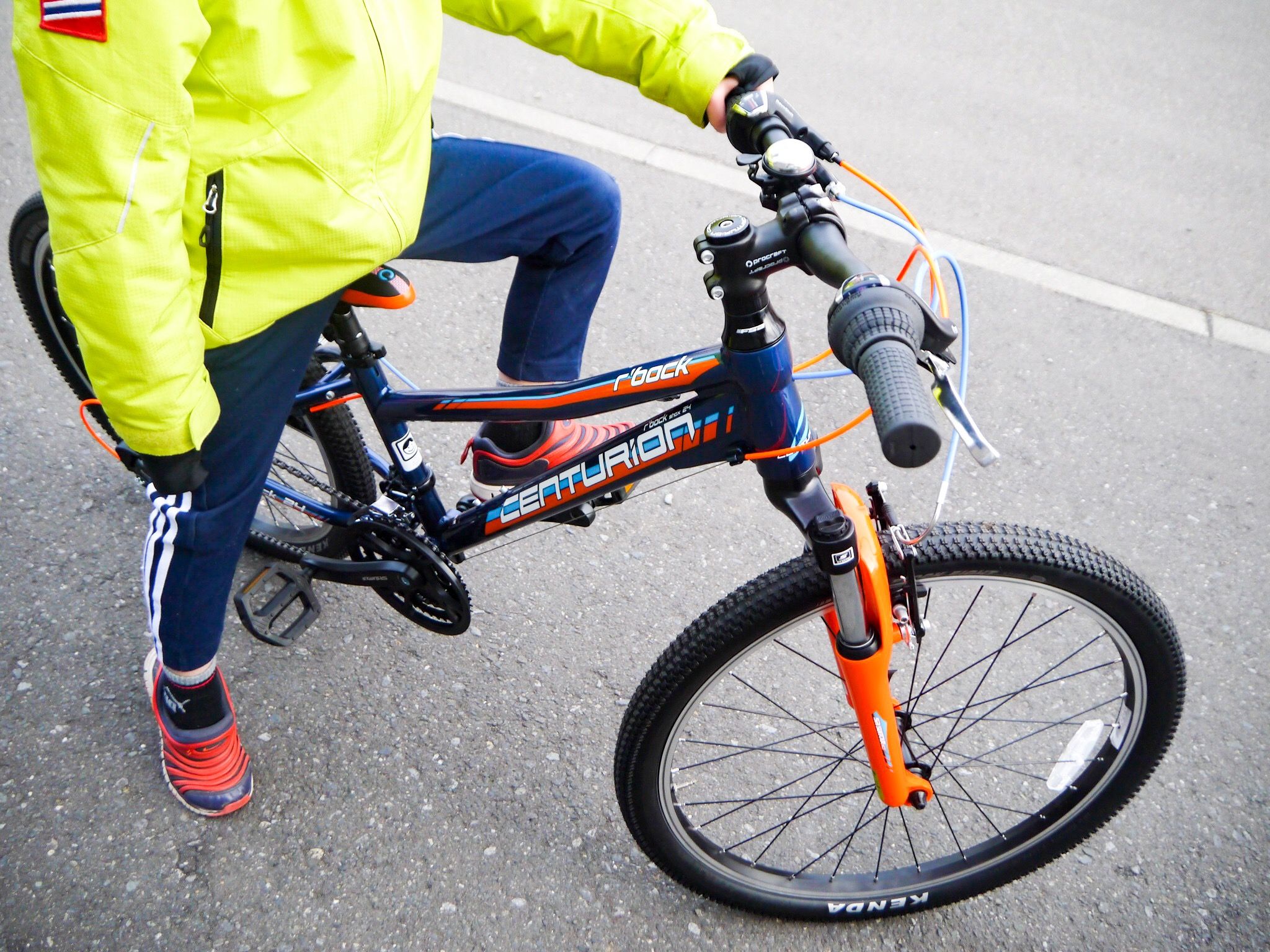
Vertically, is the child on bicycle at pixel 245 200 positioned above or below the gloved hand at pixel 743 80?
below

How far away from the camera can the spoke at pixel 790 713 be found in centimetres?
238

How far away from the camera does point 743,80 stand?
173 cm

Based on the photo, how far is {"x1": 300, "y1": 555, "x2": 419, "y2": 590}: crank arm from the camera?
86.2 inches

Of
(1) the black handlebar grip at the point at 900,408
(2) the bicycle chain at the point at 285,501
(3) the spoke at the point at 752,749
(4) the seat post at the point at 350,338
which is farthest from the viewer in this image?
(2) the bicycle chain at the point at 285,501

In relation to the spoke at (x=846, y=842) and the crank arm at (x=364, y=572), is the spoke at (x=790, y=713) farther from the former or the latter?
the crank arm at (x=364, y=572)

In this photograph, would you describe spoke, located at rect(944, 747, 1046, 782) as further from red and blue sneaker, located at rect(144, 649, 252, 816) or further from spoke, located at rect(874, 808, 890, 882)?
red and blue sneaker, located at rect(144, 649, 252, 816)

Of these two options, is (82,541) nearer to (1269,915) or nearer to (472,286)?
(472,286)

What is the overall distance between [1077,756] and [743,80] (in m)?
1.49

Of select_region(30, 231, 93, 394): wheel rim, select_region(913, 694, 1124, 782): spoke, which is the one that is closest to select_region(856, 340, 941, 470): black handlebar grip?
select_region(913, 694, 1124, 782): spoke

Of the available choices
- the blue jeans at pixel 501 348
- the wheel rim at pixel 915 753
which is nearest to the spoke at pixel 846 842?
the wheel rim at pixel 915 753

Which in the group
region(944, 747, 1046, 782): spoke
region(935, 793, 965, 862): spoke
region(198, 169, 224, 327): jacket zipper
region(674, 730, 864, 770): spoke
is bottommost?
region(674, 730, 864, 770): spoke

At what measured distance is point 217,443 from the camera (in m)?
1.72

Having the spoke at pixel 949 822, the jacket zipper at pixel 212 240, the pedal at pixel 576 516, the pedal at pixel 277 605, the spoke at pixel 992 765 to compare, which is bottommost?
the pedal at pixel 277 605

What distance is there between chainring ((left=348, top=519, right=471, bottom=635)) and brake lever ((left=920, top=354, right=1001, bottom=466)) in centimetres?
121
